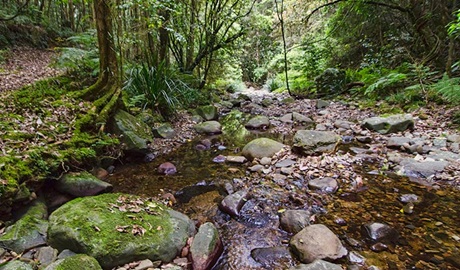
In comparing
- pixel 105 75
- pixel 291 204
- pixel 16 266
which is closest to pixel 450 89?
pixel 291 204

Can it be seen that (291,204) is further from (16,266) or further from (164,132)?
(164,132)

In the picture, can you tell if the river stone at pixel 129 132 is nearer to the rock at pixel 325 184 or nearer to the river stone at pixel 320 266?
the rock at pixel 325 184

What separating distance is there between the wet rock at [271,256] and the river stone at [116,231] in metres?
0.65

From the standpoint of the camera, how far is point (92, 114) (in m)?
3.82

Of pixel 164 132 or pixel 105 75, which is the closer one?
pixel 105 75

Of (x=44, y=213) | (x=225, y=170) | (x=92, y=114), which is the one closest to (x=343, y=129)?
(x=225, y=170)

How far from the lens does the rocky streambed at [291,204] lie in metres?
2.02

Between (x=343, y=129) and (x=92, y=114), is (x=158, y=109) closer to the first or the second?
(x=92, y=114)

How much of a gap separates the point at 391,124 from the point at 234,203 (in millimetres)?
3688

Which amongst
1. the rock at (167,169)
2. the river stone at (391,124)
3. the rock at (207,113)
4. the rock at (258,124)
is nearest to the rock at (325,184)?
the rock at (167,169)

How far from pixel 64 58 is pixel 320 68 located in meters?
9.91

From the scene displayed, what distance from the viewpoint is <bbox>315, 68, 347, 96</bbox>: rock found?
9148 millimetres

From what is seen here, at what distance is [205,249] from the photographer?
208 cm

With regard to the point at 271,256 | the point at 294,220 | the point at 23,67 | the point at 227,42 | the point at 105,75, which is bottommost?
the point at 271,256
